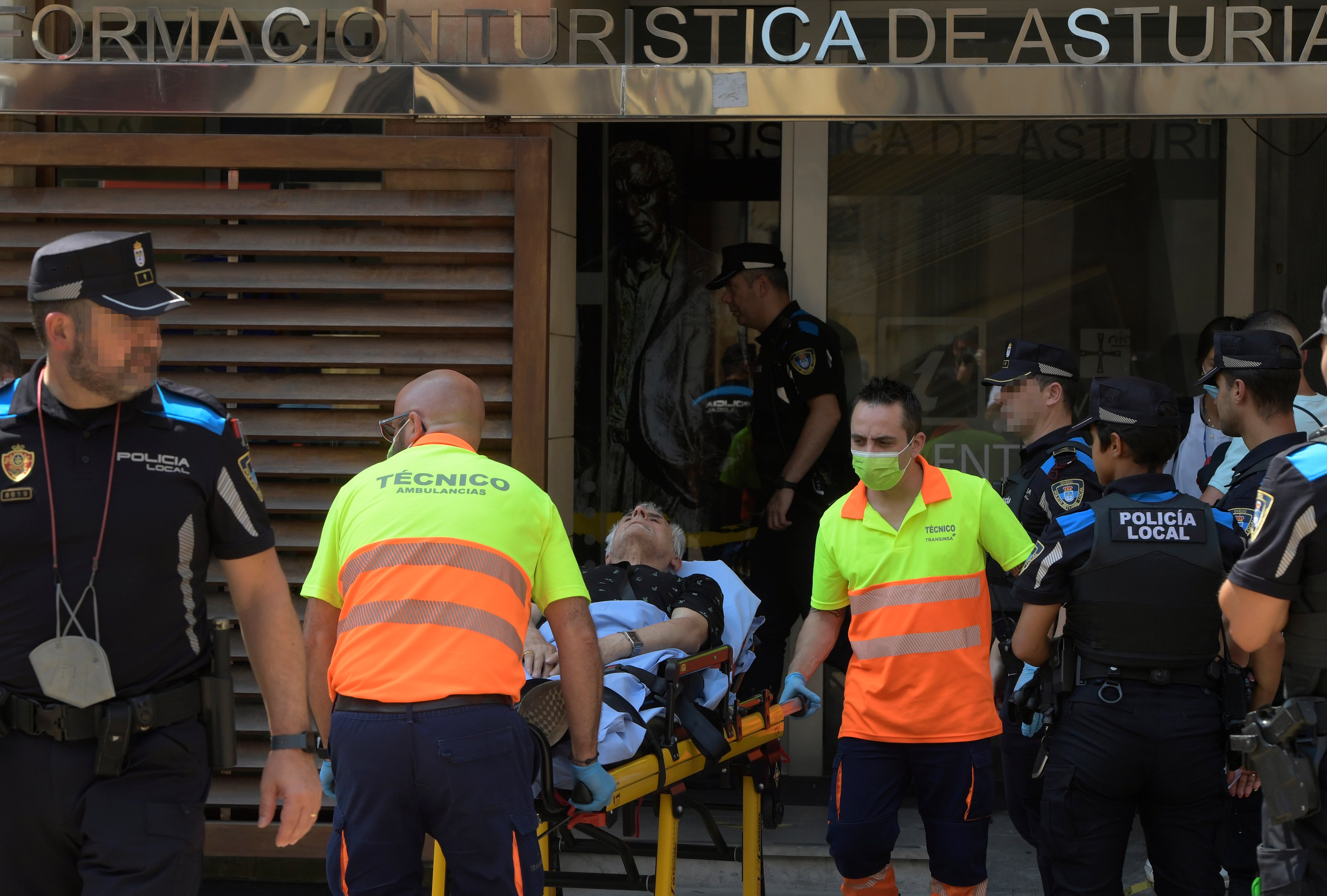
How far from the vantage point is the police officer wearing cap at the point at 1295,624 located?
263 cm

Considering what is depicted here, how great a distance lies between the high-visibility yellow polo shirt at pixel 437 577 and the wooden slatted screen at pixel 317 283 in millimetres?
1555

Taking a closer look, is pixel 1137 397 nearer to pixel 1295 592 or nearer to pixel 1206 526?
pixel 1206 526

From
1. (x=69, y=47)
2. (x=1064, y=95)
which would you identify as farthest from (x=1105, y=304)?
(x=69, y=47)

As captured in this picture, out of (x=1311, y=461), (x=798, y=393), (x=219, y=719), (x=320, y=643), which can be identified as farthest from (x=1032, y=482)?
(x=219, y=719)

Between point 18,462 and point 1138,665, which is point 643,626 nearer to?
point 1138,665

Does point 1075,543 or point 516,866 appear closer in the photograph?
point 516,866

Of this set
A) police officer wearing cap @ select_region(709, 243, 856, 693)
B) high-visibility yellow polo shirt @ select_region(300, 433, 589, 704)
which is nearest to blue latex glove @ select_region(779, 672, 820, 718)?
high-visibility yellow polo shirt @ select_region(300, 433, 589, 704)

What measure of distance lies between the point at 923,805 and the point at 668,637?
106 centimetres

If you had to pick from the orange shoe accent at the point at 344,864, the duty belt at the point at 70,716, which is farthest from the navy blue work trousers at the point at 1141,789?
the duty belt at the point at 70,716

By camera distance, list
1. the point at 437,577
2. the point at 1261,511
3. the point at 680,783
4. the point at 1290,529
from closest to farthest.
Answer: the point at 1290,529 → the point at 1261,511 → the point at 437,577 → the point at 680,783

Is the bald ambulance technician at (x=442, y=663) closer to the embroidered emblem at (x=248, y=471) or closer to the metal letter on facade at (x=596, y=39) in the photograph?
the embroidered emblem at (x=248, y=471)

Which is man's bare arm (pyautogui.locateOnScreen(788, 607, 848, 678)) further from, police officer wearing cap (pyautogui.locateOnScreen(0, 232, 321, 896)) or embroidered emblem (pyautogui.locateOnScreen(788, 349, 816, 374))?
embroidered emblem (pyautogui.locateOnScreen(788, 349, 816, 374))

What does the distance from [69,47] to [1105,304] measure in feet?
15.5

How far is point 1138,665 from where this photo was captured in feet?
10.8
